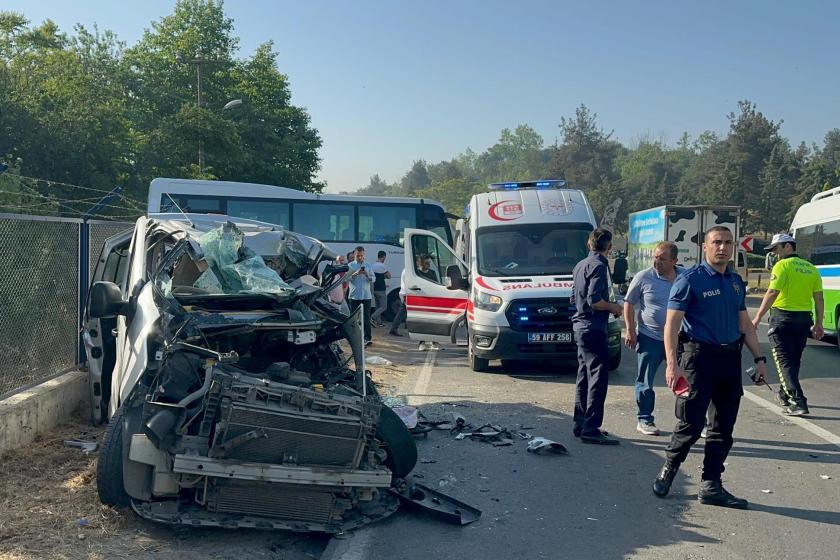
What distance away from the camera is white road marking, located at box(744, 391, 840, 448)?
7.24m

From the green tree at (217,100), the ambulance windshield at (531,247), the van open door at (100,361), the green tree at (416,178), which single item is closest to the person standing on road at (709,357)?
the van open door at (100,361)

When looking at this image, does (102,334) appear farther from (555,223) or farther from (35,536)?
(555,223)

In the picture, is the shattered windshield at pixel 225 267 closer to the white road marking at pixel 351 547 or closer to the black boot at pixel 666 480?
the white road marking at pixel 351 547

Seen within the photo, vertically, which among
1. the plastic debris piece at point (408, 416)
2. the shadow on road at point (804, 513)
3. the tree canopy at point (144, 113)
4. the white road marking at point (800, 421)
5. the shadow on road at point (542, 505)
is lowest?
the shadow on road at point (542, 505)

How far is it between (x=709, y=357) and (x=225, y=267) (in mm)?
3492

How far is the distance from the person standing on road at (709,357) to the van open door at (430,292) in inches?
271

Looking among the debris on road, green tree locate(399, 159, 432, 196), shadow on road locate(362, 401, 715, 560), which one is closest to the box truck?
shadow on road locate(362, 401, 715, 560)

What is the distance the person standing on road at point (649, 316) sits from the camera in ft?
23.5

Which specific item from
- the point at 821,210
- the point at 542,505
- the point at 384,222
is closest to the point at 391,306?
the point at 384,222

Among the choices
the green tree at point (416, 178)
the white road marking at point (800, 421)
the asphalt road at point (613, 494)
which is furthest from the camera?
the green tree at point (416, 178)

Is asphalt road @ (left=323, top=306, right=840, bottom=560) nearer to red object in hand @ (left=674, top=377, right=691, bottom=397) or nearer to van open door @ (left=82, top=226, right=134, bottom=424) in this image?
red object in hand @ (left=674, top=377, right=691, bottom=397)

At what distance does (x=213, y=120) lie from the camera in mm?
27672

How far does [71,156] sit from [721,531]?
98.4 ft

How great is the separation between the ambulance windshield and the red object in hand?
6.24 metres
